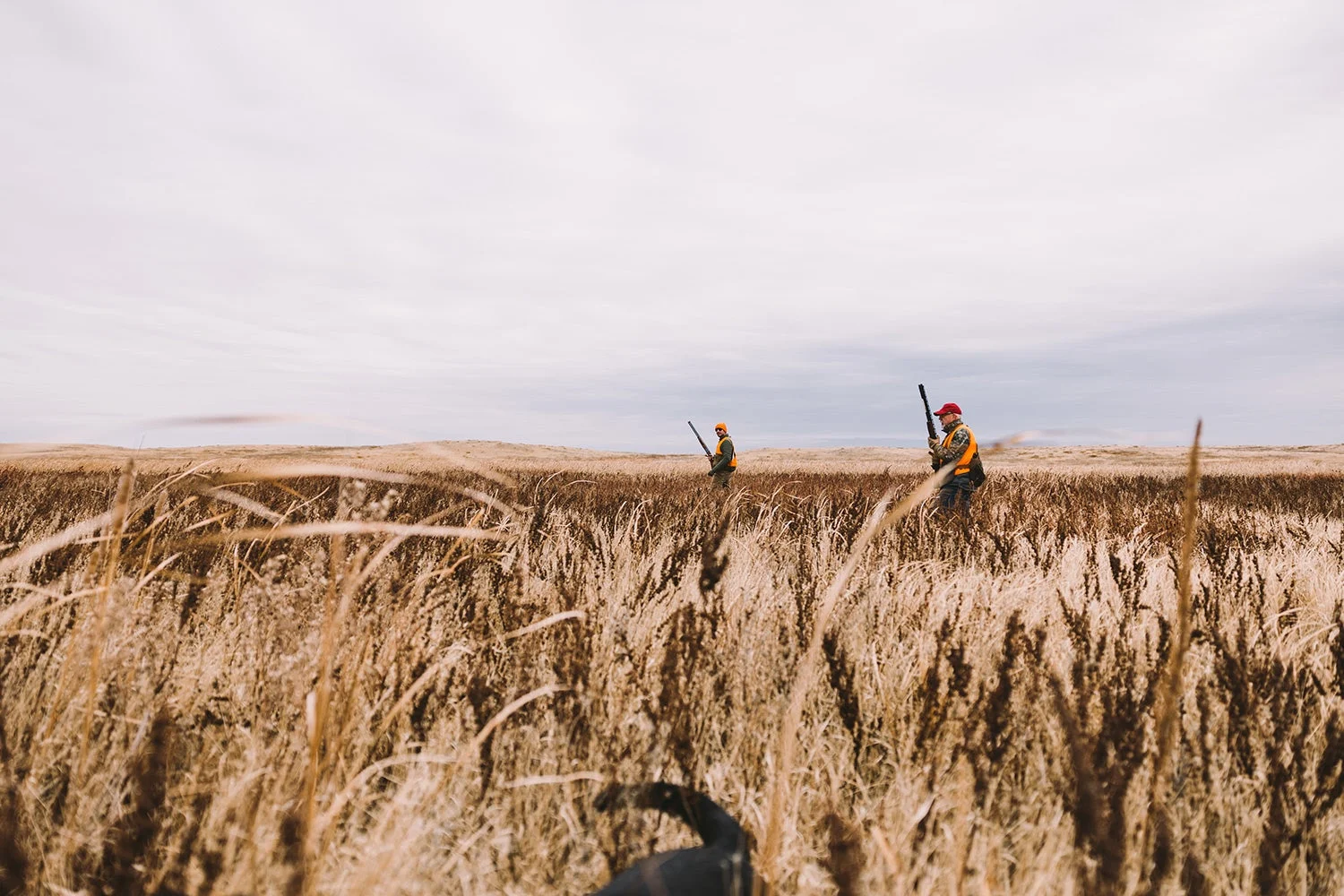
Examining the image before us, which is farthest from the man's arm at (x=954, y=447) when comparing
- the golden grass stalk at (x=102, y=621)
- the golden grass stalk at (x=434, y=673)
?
the golden grass stalk at (x=102, y=621)

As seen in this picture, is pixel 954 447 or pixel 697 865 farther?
pixel 954 447

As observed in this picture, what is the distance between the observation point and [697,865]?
0.97m

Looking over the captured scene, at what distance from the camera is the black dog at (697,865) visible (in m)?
0.91

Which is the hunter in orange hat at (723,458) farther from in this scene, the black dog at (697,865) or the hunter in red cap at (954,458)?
the black dog at (697,865)

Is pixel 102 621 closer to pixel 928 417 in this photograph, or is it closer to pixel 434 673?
pixel 434 673

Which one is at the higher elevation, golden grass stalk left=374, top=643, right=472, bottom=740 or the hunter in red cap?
the hunter in red cap

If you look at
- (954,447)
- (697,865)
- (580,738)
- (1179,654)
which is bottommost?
(580,738)

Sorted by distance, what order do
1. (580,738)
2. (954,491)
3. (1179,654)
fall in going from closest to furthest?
(1179,654) < (580,738) < (954,491)

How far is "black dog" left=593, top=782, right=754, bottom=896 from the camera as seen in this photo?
914mm

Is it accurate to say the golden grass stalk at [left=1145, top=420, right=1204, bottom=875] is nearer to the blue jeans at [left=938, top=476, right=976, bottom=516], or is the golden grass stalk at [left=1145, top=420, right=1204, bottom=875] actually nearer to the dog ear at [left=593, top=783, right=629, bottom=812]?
the dog ear at [left=593, top=783, right=629, bottom=812]

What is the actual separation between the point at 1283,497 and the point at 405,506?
44.0 feet

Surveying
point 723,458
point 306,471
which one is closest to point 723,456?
point 723,458

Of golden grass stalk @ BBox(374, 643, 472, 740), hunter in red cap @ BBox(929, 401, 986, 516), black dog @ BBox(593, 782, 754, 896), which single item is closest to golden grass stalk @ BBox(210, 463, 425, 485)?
golden grass stalk @ BBox(374, 643, 472, 740)

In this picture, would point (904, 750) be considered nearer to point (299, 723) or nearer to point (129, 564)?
point (299, 723)
